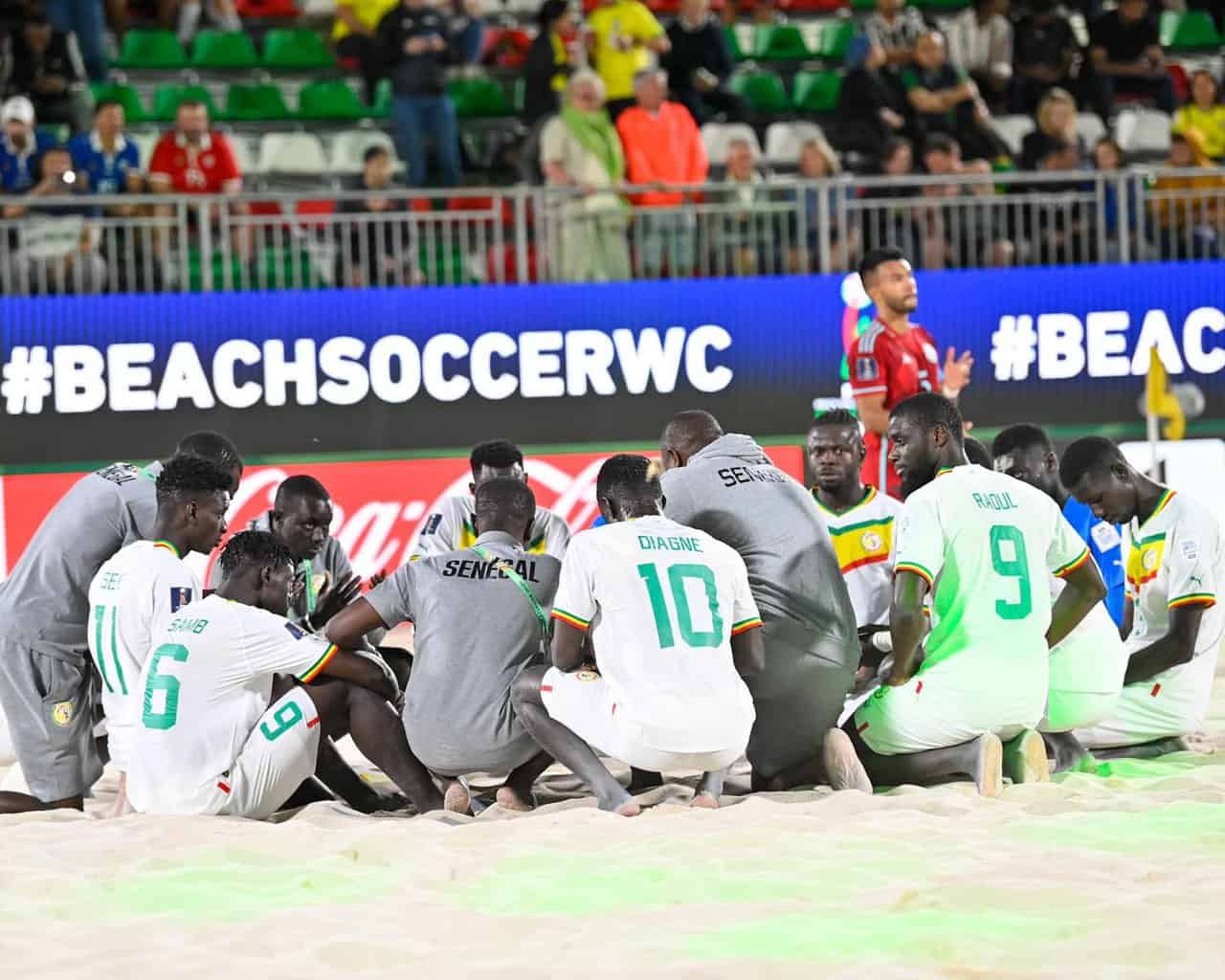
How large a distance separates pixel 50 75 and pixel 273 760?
10.6m

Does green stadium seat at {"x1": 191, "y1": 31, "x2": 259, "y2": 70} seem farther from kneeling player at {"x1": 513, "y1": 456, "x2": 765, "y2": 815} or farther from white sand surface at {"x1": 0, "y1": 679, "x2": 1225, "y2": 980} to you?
kneeling player at {"x1": 513, "y1": 456, "x2": 765, "y2": 815}

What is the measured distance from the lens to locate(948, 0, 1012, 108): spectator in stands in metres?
17.6

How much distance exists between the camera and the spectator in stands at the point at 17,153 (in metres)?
14.6

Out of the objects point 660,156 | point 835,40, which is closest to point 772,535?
point 660,156

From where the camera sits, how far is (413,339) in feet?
46.6

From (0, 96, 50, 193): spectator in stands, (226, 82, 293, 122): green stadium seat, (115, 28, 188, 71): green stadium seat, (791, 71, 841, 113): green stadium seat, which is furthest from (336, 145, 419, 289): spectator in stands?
(791, 71, 841, 113): green stadium seat

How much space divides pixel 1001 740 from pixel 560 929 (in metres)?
2.69

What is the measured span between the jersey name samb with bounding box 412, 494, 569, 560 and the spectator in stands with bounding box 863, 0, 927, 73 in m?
8.97

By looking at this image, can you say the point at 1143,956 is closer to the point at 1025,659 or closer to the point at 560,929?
the point at 560,929

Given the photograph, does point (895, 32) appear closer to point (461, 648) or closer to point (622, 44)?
point (622, 44)

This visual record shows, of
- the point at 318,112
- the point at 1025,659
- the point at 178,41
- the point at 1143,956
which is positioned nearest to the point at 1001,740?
the point at 1025,659

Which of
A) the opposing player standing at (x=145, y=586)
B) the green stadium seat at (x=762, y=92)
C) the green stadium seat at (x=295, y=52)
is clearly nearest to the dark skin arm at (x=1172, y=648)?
the opposing player standing at (x=145, y=586)

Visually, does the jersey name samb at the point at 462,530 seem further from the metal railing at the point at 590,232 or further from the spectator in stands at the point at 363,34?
the spectator in stands at the point at 363,34

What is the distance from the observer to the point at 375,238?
14570mm
